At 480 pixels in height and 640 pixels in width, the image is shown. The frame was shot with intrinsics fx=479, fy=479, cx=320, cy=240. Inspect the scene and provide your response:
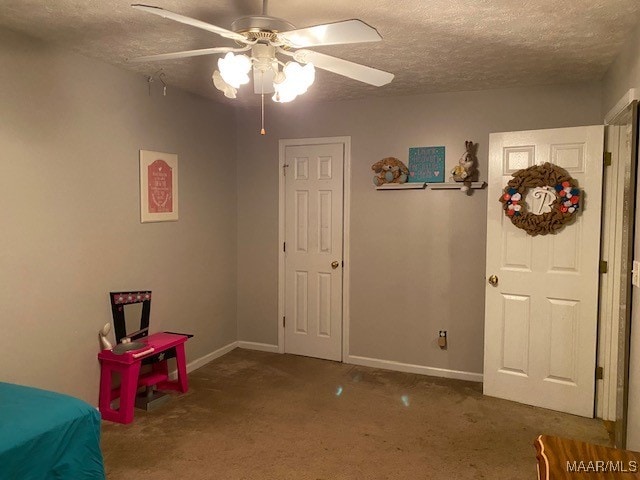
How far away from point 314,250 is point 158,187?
1.54m

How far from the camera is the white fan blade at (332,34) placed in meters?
1.76

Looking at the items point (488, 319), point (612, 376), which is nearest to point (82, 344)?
point (488, 319)

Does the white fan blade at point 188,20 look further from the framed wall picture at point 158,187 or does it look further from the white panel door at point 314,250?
the white panel door at point 314,250

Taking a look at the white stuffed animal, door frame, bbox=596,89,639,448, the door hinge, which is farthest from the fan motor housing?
the door hinge

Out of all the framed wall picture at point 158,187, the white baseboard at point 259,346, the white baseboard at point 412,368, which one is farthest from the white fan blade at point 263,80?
the white baseboard at point 259,346

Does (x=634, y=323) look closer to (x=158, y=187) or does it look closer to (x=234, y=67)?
(x=234, y=67)

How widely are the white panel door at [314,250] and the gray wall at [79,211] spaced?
2.88 ft

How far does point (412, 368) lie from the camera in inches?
166

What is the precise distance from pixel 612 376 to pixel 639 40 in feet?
6.96

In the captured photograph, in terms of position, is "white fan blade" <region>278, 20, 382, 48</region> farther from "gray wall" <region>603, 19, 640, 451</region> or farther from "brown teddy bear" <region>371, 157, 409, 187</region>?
"brown teddy bear" <region>371, 157, 409, 187</region>

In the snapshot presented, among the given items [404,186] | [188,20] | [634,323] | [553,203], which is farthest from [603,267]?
[188,20]

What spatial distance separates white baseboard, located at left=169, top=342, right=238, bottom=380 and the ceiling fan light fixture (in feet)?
9.17

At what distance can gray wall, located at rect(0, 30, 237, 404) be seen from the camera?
2.71 metres

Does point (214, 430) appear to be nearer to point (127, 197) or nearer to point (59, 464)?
point (59, 464)
